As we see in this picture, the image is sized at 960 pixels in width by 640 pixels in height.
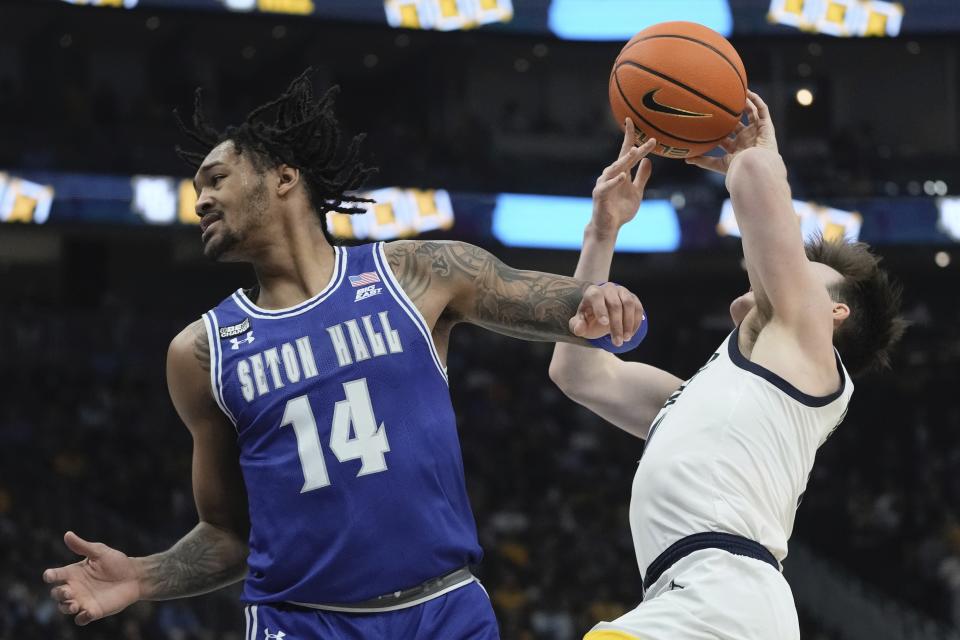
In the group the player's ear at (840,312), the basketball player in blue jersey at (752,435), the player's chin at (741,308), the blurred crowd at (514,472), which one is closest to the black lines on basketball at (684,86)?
the basketball player in blue jersey at (752,435)

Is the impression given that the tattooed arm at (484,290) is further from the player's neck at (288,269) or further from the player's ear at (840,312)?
the player's ear at (840,312)

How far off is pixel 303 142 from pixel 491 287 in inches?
27.8

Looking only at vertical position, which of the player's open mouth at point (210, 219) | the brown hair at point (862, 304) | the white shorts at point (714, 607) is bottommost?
the white shorts at point (714, 607)

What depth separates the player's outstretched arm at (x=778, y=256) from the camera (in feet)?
11.4

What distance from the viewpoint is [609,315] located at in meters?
3.41

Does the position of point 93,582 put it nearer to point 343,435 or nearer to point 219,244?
point 343,435

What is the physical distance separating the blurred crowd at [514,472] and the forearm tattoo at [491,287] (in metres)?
9.35

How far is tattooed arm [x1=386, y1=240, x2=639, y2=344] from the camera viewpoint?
363 cm

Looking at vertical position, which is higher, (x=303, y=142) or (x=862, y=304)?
(x=303, y=142)

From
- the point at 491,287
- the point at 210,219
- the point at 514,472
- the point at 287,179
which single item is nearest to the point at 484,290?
the point at 491,287

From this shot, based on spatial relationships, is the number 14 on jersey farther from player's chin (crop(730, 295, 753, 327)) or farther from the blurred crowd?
the blurred crowd

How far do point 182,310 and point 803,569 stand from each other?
944 cm

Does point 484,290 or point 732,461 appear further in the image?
point 484,290

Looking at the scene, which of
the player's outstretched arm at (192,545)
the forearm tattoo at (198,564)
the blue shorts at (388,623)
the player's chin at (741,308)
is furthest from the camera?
the player's chin at (741,308)
